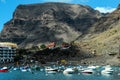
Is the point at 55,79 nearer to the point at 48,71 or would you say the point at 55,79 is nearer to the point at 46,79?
the point at 46,79

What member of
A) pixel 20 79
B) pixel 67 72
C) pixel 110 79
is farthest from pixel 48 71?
pixel 110 79

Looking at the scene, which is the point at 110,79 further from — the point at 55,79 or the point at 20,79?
the point at 20,79

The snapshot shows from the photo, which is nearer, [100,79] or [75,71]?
[100,79]

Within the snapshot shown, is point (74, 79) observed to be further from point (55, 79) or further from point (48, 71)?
point (48, 71)

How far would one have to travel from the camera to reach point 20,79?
14638 cm

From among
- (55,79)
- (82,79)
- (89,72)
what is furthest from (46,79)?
(89,72)

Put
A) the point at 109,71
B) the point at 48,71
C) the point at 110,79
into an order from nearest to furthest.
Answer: the point at 110,79 → the point at 109,71 → the point at 48,71

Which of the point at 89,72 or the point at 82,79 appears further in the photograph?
the point at 89,72

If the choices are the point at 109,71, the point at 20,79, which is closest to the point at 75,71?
the point at 109,71

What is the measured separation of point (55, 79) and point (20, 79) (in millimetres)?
13711

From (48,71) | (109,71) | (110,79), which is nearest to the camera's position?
(110,79)

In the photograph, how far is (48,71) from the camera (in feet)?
620

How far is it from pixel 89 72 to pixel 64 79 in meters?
36.2

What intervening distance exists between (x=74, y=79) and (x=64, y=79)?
3.41m
